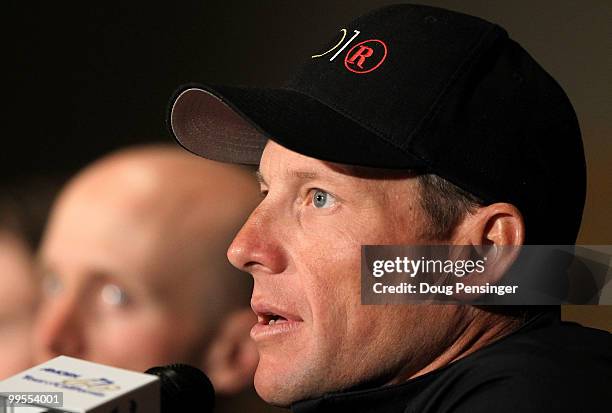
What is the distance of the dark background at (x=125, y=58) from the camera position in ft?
4.47

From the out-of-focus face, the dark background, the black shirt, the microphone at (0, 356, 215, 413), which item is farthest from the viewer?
the out-of-focus face

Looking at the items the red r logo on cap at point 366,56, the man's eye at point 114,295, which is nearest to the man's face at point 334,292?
the red r logo on cap at point 366,56

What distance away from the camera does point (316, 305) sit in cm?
83

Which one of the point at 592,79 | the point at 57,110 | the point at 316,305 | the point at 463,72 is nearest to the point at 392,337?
the point at 316,305

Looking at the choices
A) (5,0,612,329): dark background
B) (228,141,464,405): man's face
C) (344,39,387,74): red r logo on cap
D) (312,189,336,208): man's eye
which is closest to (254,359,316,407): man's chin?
(228,141,464,405): man's face

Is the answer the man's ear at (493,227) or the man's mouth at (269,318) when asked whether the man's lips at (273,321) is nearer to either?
the man's mouth at (269,318)

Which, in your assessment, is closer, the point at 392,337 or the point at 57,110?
the point at 392,337

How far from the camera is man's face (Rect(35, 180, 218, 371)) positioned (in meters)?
1.42

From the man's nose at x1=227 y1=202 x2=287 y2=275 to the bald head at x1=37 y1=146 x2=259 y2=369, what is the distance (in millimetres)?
534

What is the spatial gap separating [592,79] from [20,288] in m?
1.08

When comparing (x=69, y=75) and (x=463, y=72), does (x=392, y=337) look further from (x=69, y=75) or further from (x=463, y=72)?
(x=69, y=75)

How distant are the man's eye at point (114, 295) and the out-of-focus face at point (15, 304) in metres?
0.19

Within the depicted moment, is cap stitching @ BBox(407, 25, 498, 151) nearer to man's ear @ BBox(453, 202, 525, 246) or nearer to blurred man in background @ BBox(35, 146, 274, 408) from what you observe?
man's ear @ BBox(453, 202, 525, 246)

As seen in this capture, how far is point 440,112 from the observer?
787 mm
